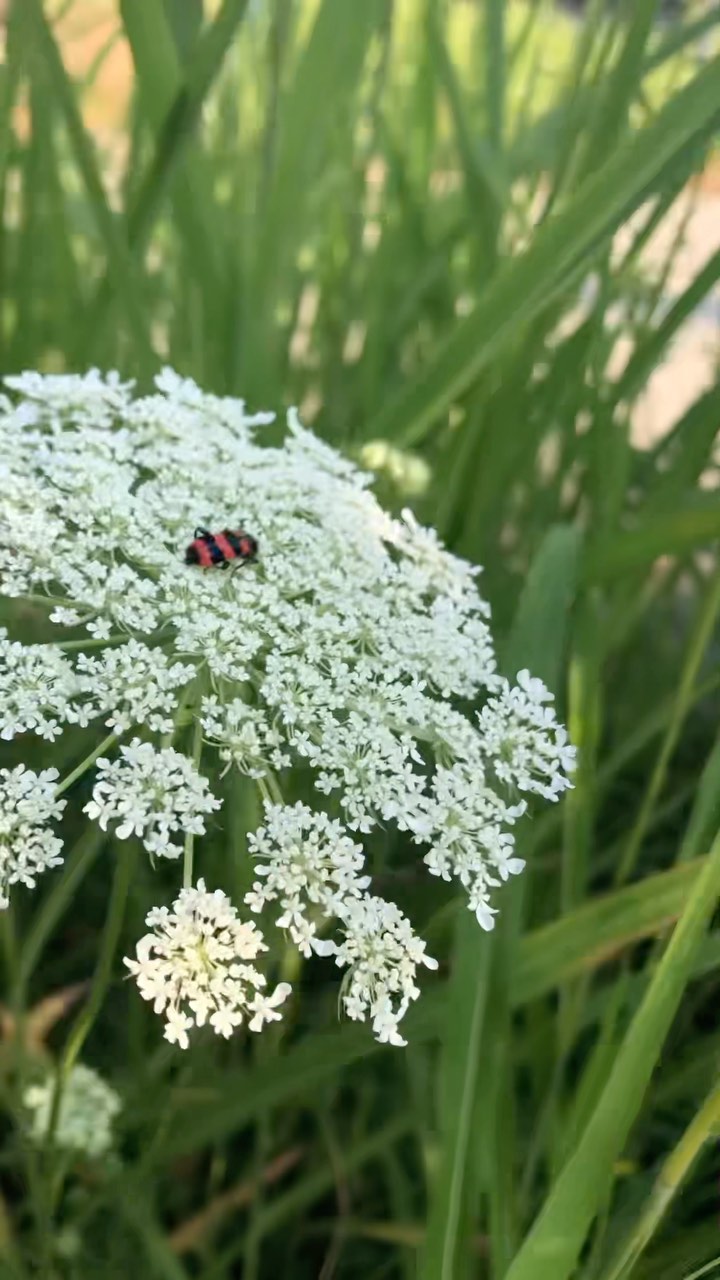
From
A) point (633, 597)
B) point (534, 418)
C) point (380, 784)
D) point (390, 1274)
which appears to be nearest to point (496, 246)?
point (534, 418)

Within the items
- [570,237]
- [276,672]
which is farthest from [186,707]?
[570,237]

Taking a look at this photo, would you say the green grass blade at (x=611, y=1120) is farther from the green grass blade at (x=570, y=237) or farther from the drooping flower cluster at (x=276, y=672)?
the green grass blade at (x=570, y=237)

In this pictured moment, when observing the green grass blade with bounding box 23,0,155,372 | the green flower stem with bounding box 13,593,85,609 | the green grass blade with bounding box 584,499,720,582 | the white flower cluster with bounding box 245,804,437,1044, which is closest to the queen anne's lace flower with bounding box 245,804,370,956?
the white flower cluster with bounding box 245,804,437,1044

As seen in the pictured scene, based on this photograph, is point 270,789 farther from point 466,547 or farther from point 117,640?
point 466,547

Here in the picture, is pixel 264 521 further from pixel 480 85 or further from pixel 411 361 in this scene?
pixel 480 85

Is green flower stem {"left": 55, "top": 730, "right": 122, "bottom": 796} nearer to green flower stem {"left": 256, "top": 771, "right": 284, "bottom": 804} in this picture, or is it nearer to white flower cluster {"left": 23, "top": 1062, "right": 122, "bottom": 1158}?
green flower stem {"left": 256, "top": 771, "right": 284, "bottom": 804}

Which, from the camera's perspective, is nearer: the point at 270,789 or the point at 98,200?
the point at 270,789
